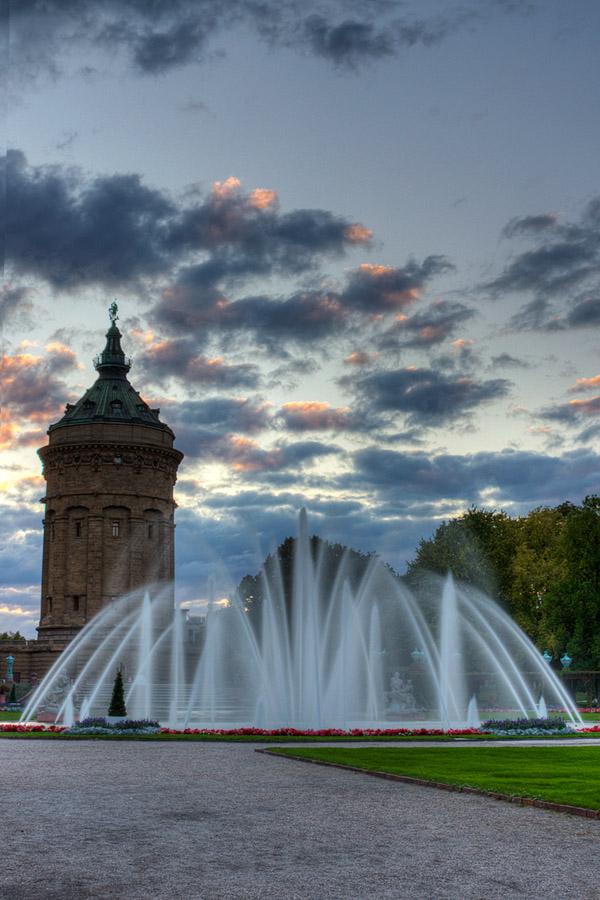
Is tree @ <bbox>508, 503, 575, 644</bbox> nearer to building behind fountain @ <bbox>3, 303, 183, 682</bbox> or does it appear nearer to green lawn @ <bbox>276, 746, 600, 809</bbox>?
building behind fountain @ <bbox>3, 303, 183, 682</bbox>

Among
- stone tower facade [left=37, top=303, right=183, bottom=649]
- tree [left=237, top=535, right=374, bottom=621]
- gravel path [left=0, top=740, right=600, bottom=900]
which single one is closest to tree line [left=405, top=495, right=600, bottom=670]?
tree [left=237, top=535, right=374, bottom=621]

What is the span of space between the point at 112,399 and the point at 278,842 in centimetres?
7925

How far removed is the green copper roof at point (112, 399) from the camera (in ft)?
284

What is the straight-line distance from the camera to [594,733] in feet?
102

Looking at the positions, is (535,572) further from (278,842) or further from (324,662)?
(278,842)

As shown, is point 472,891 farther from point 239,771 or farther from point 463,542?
point 463,542

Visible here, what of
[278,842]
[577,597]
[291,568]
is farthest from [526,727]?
[291,568]

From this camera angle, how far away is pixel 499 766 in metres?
19.5

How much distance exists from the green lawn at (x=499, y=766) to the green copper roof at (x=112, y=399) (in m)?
64.9

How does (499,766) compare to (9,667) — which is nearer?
(499,766)

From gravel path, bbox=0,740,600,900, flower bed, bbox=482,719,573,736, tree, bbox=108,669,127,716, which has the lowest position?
gravel path, bbox=0,740,600,900

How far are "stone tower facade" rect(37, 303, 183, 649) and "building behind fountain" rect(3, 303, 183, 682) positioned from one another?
9 centimetres

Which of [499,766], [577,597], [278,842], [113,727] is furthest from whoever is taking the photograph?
[577,597]

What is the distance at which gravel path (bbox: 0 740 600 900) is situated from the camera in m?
9.01
